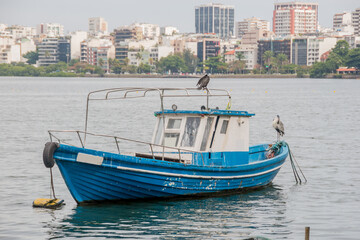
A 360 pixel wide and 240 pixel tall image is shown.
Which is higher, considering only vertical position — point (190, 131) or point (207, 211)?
point (190, 131)

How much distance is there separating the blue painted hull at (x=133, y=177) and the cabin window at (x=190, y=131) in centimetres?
128

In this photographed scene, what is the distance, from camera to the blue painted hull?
2052 cm

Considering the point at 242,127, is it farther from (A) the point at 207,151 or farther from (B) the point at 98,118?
(B) the point at 98,118

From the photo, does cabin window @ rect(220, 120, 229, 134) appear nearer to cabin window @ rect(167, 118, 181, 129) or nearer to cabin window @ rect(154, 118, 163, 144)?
cabin window @ rect(167, 118, 181, 129)

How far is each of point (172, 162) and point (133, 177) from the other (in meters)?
1.27

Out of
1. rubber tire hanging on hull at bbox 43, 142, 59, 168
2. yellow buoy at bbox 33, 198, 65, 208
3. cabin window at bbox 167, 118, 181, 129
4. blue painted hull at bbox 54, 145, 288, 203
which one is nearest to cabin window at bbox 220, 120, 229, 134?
blue painted hull at bbox 54, 145, 288, 203

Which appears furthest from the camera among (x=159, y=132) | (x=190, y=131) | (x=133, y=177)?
(x=159, y=132)

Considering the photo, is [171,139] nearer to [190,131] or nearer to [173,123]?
[173,123]

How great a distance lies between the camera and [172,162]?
21.4m

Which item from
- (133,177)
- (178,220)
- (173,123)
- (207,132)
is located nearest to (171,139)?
(173,123)

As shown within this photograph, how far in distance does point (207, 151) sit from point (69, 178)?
15.6 feet

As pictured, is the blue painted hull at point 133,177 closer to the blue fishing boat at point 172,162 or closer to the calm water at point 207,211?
the blue fishing boat at point 172,162

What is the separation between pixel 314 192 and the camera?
26.3 m

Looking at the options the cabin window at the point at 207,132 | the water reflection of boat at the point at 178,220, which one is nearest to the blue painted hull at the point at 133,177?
the water reflection of boat at the point at 178,220
